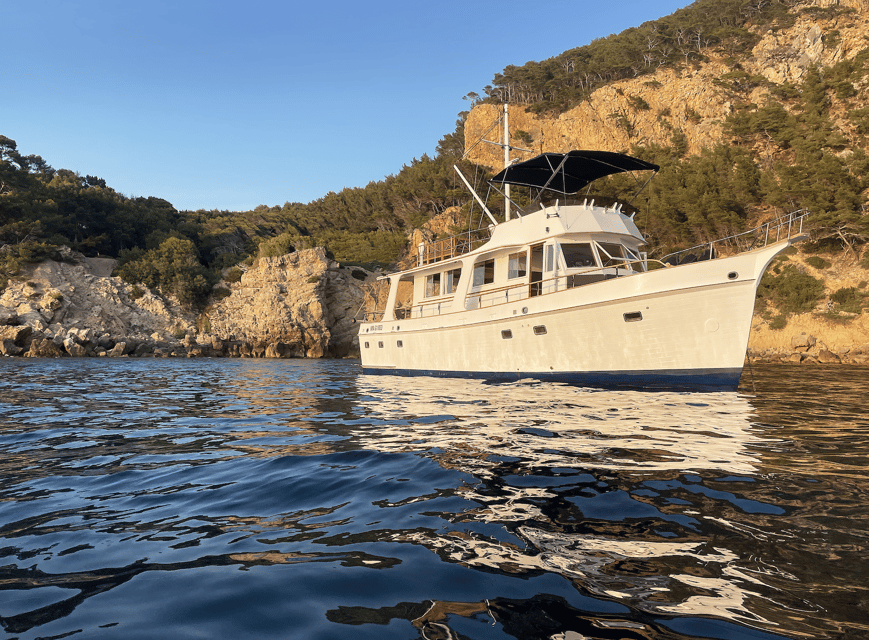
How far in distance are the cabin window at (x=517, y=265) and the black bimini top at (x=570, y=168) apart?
88.6 inches

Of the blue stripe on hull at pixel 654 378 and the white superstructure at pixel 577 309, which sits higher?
the white superstructure at pixel 577 309

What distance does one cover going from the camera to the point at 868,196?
29.3 metres

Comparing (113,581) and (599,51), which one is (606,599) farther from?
(599,51)

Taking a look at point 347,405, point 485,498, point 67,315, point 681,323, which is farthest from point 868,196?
point 67,315

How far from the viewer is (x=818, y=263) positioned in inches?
1188

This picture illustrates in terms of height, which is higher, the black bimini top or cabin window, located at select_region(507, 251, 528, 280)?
the black bimini top

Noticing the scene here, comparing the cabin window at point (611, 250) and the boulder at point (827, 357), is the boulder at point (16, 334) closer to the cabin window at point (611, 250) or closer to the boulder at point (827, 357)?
the cabin window at point (611, 250)

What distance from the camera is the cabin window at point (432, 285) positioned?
59.8ft

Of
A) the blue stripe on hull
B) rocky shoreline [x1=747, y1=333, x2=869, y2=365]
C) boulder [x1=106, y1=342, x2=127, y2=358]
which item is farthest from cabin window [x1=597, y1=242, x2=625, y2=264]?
boulder [x1=106, y1=342, x2=127, y2=358]

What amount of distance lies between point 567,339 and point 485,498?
8.92 m

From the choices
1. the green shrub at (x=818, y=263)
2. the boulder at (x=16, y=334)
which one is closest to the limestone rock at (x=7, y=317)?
the boulder at (x=16, y=334)

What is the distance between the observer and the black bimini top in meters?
14.1

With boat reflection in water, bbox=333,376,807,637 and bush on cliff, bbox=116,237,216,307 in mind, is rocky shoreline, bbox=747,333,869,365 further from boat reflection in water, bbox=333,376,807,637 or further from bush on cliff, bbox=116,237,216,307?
bush on cliff, bbox=116,237,216,307

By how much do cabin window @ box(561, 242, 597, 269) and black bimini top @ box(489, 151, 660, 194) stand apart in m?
1.88
